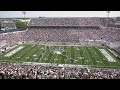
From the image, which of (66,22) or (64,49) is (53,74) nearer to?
(64,49)

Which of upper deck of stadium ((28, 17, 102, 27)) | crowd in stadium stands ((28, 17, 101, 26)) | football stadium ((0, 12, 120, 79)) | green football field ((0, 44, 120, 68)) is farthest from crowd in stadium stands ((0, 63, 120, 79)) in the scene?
crowd in stadium stands ((28, 17, 101, 26))

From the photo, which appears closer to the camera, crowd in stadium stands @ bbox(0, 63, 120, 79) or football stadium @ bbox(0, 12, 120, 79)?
crowd in stadium stands @ bbox(0, 63, 120, 79)

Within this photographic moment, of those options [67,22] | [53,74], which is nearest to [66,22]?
[67,22]

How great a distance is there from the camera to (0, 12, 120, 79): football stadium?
19062 mm

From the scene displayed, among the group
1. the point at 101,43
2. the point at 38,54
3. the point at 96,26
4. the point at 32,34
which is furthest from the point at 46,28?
the point at 38,54

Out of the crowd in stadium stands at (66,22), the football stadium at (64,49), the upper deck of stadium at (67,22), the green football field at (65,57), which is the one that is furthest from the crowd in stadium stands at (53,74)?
the crowd in stadium stands at (66,22)

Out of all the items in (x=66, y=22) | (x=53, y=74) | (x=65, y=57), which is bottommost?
(x=65, y=57)

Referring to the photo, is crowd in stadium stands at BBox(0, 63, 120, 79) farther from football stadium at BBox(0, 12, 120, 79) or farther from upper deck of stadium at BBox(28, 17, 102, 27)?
upper deck of stadium at BBox(28, 17, 102, 27)

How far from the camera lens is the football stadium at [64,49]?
19062 mm

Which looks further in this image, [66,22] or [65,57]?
[66,22]

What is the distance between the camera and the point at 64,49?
3397 cm

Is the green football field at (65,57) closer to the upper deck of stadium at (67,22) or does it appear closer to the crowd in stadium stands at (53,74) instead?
the crowd in stadium stands at (53,74)
